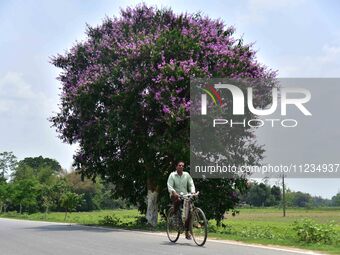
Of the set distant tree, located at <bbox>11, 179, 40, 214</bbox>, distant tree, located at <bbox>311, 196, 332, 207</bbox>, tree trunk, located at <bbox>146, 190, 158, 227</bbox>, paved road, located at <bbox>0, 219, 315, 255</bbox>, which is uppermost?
distant tree, located at <bbox>311, 196, 332, 207</bbox>

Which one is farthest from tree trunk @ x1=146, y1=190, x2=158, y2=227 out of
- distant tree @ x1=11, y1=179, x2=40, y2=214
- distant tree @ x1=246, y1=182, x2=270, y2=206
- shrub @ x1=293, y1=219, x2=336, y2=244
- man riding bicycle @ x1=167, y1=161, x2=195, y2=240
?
distant tree @ x1=246, y1=182, x2=270, y2=206

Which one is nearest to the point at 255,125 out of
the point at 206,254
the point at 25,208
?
the point at 206,254

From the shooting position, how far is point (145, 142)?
21266 mm

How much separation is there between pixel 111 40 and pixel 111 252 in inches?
563

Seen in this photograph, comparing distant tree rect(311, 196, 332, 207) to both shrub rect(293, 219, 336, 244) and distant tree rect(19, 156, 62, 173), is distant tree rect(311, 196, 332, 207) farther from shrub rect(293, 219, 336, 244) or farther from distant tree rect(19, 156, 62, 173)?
shrub rect(293, 219, 336, 244)

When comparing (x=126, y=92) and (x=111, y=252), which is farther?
(x=126, y=92)

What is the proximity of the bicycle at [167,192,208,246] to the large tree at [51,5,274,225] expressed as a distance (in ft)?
24.2

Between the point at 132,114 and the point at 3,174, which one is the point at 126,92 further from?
the point at 3,174

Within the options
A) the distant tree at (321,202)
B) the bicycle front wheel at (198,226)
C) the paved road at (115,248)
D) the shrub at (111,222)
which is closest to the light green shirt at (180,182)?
the bicycle front wheel at (198,226)

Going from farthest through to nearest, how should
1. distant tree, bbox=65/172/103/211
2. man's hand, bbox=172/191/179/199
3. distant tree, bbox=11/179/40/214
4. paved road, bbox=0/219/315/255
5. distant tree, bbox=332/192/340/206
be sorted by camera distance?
distant tree, bbox=332/192/340/206, distant tree, bbox=65/172/103/211, distant tree, bbox=11/179/40/214, man's hand, bbox=172/191/179/199, paved road, bbox=0/219/315/255

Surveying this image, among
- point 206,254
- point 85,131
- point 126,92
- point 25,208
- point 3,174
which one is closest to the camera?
point 206,254

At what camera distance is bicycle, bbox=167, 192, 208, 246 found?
1110cm

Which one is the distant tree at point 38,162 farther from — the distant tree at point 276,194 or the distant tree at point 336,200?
the distant tree at point 336,200

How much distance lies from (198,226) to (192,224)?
0.61 ft
